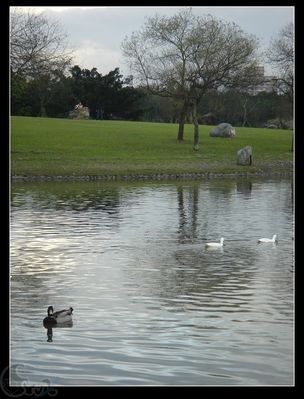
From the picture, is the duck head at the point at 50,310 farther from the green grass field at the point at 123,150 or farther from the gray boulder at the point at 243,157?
the gray boulder at the point at 243,157

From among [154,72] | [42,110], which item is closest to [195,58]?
[154,72]

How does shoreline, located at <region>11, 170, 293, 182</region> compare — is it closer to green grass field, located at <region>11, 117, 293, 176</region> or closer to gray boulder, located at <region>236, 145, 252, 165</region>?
green grass field, located at <region>11, 117, 293, 176</region>

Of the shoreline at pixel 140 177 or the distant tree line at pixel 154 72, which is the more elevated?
the distant tree line at pixel 154 72

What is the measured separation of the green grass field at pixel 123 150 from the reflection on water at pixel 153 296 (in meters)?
20.5

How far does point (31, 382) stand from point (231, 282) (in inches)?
267

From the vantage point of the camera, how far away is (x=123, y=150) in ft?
191

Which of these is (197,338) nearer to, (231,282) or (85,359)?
(85,359)

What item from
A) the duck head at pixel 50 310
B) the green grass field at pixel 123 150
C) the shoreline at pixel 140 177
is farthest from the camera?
the green grass field at pixel 123 150

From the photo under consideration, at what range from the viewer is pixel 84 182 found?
149ft

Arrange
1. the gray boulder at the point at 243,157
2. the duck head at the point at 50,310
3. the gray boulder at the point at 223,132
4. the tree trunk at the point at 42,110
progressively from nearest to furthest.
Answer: the duck head at the point at 50,310 → the gray boulder at the point at 243,157 → the gray boulder at the point at 223,132 → the tree trunk at the point at 42,110

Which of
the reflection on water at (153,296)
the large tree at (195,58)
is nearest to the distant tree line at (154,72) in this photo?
the large tree at (195,58)

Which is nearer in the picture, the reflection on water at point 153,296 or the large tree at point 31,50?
the reflection on water at point 153,296

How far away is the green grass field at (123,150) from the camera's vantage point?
5022 centimetres

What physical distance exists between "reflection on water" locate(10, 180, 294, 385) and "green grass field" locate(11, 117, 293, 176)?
2047 centimetres
